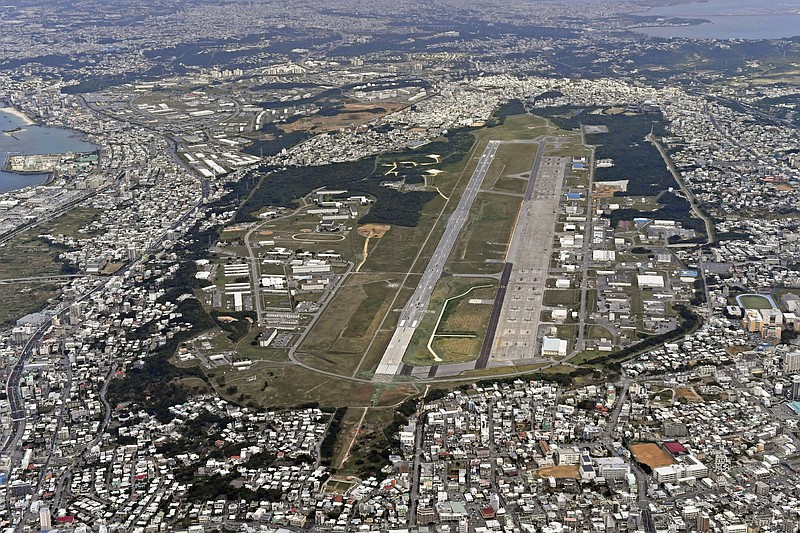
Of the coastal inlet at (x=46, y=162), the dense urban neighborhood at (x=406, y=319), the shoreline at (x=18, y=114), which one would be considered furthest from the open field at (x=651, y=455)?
the shoreline at (x=18, y=114)

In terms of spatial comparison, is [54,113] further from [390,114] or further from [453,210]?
[453,210]

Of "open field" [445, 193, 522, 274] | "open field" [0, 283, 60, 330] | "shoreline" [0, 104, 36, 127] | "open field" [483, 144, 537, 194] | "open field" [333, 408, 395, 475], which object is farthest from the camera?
"shoreline" [0, 104, 36, 127]

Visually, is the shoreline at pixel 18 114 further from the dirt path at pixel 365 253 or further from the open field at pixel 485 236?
the dirt path at pixel 365 253

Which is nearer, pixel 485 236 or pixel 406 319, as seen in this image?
pixel 406 319

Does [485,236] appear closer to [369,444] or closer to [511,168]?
[511,168]

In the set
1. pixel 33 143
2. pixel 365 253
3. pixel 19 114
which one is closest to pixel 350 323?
pixel 365 253

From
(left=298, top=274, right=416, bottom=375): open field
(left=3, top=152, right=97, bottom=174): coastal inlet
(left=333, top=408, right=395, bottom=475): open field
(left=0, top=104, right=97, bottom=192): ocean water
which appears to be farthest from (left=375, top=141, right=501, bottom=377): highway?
(left=0, top=104, right=97, bottom=192): ocean water

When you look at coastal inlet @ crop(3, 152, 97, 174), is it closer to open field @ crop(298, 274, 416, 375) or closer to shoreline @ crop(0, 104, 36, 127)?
shoreline @ crop(0, 104, 36, 127)
